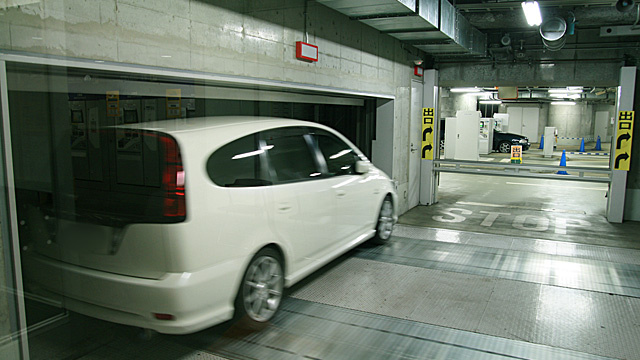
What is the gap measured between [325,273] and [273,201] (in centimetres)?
161

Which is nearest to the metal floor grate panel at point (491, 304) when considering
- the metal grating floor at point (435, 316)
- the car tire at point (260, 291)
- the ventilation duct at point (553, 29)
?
the metal grating floor at point (435, 316)

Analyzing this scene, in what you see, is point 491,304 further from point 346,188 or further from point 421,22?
point 421,22

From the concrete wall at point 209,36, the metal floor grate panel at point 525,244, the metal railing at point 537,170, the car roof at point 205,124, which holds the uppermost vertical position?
the concrete wall at point 209,36

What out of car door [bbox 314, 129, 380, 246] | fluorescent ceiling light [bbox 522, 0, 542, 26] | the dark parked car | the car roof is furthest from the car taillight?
the dark parked car

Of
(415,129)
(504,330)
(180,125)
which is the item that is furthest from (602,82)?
(180,125)

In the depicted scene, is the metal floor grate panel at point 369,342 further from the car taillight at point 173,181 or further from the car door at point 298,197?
the car taillight at point 173,181

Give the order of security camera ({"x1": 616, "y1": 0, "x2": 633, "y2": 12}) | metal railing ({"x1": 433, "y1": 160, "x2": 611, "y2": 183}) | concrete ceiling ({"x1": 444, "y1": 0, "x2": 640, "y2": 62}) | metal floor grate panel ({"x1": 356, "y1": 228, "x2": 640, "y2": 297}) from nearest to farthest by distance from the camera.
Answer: metal floor grate panel ({"x1": 356, "y1": 228, "x2": 640, "y2": 297})
security camera ({"x1": 616, "y1": 0, "x2": 633, "y2": 12})
concrete ceiling ({"x1": 444, "y1": 0, "x2": 640, "y2": 62})
metal railing ({"x1": 433, "y1": 160, "x2": 611, "y2": 183})

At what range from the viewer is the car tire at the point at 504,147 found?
884 inches

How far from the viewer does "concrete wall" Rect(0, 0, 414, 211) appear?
2.80 m

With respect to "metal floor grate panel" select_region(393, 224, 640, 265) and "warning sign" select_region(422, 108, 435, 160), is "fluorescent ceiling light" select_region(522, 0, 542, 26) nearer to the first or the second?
"warning sign" select_region(422, 108, 435, 160)

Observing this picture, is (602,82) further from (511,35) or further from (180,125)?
(180,125)

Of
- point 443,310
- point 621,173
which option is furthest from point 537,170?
point 443,310

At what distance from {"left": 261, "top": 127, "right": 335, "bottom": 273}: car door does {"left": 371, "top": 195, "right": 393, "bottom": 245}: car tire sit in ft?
4.71

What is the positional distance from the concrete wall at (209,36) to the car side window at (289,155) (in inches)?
32.4
